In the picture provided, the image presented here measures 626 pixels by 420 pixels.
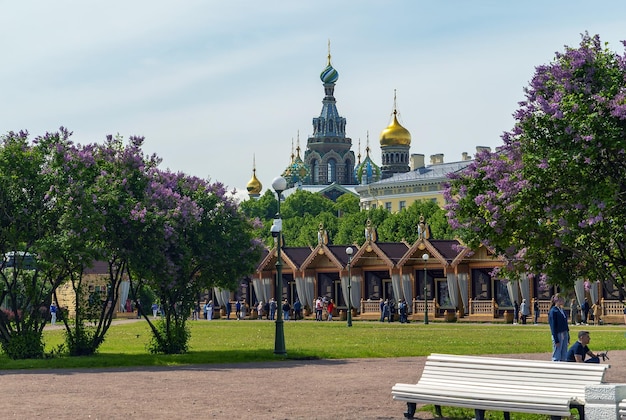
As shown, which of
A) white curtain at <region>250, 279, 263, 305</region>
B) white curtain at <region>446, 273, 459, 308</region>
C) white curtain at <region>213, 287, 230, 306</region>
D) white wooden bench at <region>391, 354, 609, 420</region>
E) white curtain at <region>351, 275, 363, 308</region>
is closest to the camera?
white wooden bench at <region>391, 354, 609, 420</region>

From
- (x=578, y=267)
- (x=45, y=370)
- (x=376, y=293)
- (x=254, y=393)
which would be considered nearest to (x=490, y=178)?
(x=578, y=267)

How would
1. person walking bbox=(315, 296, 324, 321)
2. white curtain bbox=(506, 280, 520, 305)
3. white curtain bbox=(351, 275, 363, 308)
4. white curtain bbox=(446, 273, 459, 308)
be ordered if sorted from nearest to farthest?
white curtain bbox=(506, 280, 520, 305) < white curtain bbox=(446, 273, 459, 308) < person walking bbox=(315, 296, 324, 321) < white curtain bbox=(351, 275, 363, 308)

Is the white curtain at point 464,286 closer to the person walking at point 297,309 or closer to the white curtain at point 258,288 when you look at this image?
the person walking at point 297,309

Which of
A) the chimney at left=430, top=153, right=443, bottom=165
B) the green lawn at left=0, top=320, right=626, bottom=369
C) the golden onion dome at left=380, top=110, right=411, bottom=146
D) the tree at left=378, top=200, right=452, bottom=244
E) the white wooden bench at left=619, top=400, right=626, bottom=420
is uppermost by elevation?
the golden onion dome at left=380, top=110, right=411, bottom=146

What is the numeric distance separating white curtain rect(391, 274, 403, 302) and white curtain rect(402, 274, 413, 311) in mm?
315

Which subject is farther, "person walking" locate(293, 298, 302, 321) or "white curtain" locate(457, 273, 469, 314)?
"person walking" locate(293, 298, 302, 321)

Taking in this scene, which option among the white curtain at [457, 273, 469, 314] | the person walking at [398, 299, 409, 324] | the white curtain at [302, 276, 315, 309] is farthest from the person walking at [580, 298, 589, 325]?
the white curtain at [302, 276, 315, 309]

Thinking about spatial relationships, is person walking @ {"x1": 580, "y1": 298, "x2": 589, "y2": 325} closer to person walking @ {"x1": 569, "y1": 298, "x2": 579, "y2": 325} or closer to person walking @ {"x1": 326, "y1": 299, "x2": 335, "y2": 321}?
person walking @ {"x1": 569, "y1": 298, "x2": 579, "y2": 325}

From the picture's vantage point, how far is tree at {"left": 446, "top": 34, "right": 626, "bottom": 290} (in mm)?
17781

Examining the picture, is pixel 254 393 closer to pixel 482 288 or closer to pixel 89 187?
pixel 89 187

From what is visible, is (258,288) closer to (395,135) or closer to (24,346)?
(24,346)

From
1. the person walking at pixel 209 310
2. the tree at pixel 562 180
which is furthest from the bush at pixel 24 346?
the person walking at pixel 209 310

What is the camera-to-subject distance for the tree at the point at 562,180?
700 inches

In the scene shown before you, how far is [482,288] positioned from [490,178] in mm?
44855
